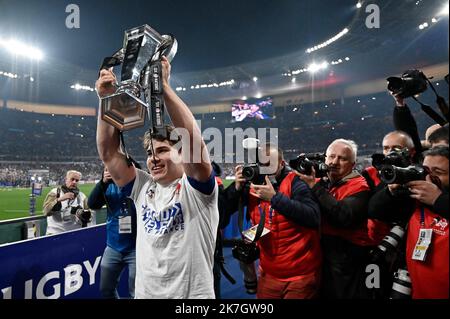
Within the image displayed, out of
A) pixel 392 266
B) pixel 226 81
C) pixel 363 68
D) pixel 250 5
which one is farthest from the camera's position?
pixel 226 81

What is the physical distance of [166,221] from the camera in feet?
4.01

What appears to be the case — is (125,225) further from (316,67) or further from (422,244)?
(316,67)

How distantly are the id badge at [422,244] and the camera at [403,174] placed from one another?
271mm

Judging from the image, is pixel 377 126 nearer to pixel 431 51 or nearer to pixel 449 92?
pixel 431 51

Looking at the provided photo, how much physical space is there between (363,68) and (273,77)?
258 inches

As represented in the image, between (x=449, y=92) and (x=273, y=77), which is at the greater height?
(x=273, y=77)

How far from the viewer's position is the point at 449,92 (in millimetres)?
616

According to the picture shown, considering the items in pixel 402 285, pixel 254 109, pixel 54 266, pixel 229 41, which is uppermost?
pixel 254 109

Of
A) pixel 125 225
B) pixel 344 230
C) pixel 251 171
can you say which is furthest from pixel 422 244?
pixel 125 225

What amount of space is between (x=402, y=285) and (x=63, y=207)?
3.83m

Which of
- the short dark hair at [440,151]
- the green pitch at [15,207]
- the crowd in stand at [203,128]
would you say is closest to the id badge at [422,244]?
the short dark hair at [440,151]

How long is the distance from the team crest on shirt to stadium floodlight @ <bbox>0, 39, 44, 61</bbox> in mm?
15552

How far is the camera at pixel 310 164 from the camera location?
1848mm

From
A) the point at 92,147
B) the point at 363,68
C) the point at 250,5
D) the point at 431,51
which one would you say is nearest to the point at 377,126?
the point at 363,68
